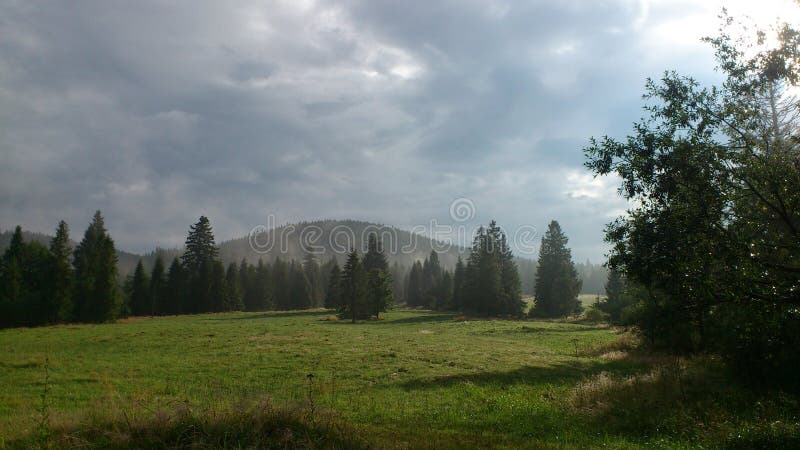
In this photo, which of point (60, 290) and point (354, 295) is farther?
point (354, 295)

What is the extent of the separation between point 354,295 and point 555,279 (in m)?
37.0

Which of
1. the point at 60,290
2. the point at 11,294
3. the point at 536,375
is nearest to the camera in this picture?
the point at 536,375

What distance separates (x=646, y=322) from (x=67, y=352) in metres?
38.6

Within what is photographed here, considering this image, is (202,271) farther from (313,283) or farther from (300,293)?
(313,283)

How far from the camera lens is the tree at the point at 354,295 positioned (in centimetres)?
7144

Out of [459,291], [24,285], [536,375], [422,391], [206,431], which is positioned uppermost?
[24,285]

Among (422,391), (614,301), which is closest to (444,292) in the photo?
(614,301)

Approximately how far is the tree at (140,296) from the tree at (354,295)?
40879 millimetres

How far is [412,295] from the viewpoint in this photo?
12425cm

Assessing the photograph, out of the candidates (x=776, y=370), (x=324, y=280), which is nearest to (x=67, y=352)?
(x=776, y=370)

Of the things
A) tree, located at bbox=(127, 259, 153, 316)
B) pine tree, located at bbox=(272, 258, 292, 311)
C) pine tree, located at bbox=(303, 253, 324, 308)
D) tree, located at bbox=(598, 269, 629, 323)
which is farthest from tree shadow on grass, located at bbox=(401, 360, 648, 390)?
pine tree, located at bbox=(272, 258, 292, 311)

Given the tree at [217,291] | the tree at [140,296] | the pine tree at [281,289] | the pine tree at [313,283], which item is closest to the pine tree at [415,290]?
the pine tree at [313,283]

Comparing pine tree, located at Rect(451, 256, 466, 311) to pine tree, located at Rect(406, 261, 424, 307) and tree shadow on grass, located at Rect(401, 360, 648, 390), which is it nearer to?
pine tree, located at Rect(406, 261, 424, 307)

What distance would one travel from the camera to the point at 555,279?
3137 inches
